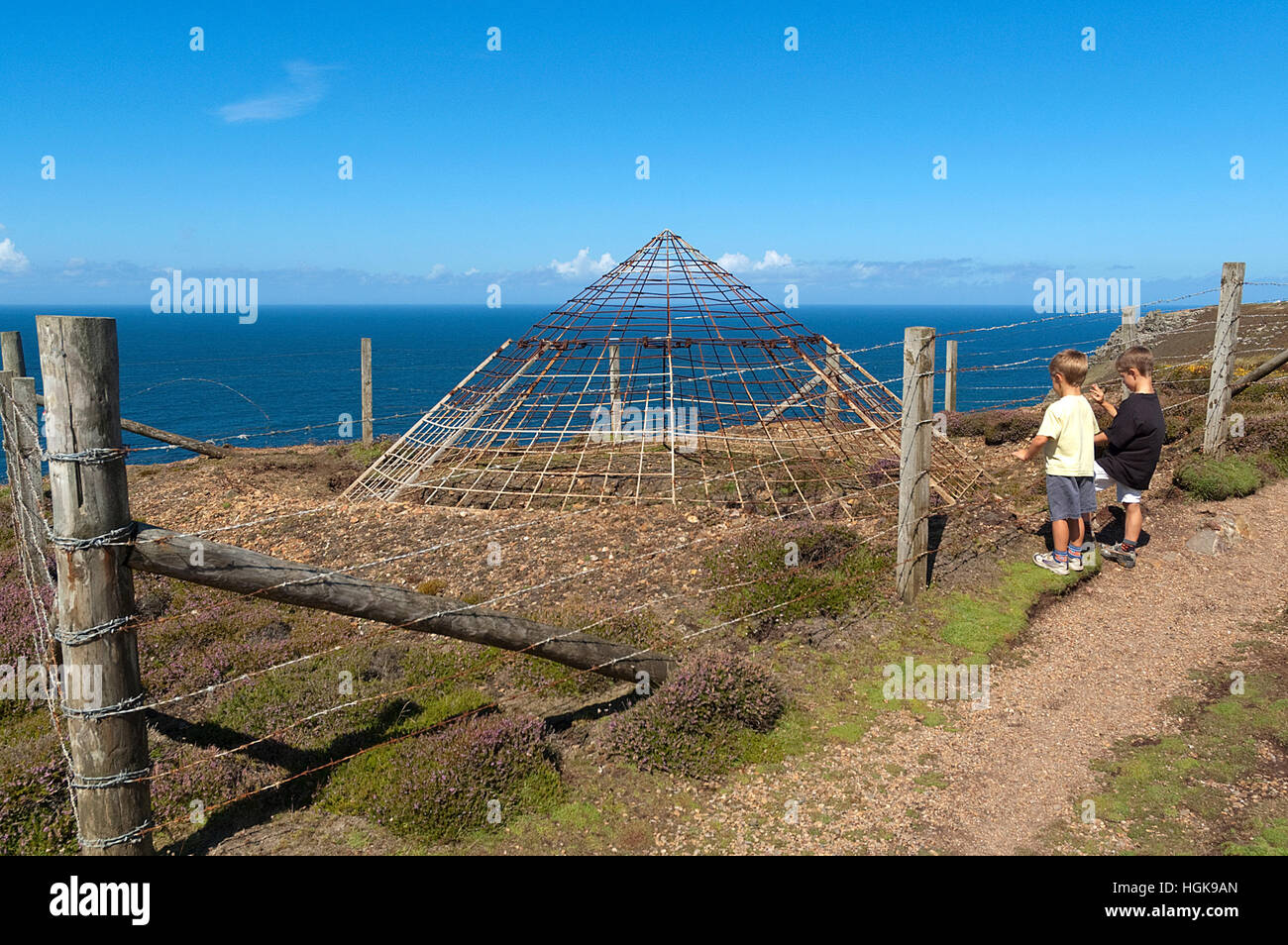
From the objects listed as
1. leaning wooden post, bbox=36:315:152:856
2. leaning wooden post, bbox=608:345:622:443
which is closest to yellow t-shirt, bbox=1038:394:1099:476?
leaning wooden post, bbox=36:315:152:856

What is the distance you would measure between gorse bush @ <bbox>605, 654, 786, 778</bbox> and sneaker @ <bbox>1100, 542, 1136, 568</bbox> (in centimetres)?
480

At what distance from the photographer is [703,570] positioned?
891 cm

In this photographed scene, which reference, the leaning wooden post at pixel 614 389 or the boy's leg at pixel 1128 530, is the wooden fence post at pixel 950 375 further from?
the boy's leg at pixel 1128 530

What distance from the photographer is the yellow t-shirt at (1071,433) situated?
7918 millimetres

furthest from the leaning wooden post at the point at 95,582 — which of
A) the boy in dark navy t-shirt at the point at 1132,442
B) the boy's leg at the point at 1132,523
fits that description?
the boy's leg at the point at 1132,523

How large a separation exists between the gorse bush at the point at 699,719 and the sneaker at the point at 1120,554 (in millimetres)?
4795

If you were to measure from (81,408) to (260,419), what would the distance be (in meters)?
53.3

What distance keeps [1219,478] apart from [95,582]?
11852 millimetres

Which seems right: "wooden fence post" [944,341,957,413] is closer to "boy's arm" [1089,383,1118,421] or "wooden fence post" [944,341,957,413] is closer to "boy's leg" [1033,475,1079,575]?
"boy's arm" [1089,383,1118,421]

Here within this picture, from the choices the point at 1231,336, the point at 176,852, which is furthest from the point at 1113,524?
the point at 176,852

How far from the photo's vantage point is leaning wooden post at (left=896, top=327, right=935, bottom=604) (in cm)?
758

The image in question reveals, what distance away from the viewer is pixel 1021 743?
225 inches

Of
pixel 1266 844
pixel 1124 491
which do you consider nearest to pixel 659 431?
pixel 1124 491

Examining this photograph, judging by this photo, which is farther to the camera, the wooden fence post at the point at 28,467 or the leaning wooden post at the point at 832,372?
the leaning wooden post at the point at 832,372
